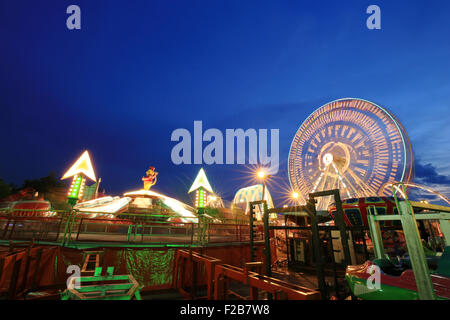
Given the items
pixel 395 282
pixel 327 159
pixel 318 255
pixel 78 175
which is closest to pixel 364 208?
pixel 318 255

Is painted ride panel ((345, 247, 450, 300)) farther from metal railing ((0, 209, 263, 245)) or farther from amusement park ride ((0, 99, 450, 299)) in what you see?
metal railing ((0, 209, 263, 245))

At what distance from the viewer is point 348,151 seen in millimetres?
20406

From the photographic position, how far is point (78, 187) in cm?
1275

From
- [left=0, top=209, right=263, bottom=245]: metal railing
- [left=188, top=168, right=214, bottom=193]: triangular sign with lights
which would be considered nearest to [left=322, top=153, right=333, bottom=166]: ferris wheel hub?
[left=0, top=209, right=263, bottom=245]: metal railing

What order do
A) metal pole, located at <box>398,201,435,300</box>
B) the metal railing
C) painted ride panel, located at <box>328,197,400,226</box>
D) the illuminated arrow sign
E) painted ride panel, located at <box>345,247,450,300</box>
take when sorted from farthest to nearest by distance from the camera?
1. the illuminated arrow sign
2. painted ride panel, located at <box>328,197,400,226</box>
3. the metal railing
4. painted ride panel, located at <box>345,247,450,300</box>
5. metal pole, located at <box>398,201,435,300</box>

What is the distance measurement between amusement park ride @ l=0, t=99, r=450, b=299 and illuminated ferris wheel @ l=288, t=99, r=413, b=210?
10 cm

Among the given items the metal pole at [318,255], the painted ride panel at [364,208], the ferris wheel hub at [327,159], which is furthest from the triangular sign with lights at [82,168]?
the ferris wheel hub at [327,159]

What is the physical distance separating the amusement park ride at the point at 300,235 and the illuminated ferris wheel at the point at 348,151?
0.33 ft

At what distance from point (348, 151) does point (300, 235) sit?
10497mm

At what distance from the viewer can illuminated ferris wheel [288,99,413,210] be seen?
17.5 metres

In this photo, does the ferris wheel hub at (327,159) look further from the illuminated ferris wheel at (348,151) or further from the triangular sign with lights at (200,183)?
the triangular sign with lights at (200,183)

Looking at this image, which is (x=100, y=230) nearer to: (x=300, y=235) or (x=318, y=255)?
(x=300, y=235)
